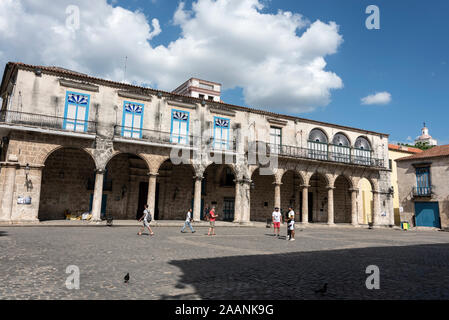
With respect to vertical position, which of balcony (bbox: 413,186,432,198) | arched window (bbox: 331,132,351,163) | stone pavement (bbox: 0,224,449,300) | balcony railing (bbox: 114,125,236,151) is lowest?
stone pavement (bbox: 0,224,449,300)

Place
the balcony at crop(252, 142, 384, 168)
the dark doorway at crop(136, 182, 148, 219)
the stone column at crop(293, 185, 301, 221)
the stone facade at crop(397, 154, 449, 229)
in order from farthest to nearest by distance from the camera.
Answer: the stone column at crop(293, 185, 301, 221)
the stone facade at crop(397, 154, 449, 229)
the balcony at crop(252, 142, 384, 168)
the dark doorway at crop(136, 182, 148, 219)

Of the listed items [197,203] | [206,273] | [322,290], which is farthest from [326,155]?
[322,290]

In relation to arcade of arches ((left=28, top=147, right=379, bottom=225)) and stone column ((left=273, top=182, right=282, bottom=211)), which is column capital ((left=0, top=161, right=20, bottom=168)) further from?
stone column ((left=273, top=182, right=282, bottom=211))

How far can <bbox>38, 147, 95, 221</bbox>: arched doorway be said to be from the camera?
1997 centimetres

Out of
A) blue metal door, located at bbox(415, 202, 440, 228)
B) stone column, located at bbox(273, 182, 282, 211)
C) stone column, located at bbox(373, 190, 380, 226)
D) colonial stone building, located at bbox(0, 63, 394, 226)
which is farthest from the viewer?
stone column, located at bbox(373, 190, 380, 226)

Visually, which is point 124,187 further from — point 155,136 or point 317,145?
point 317,145

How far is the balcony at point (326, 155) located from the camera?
24734 mm

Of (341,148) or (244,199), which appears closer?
(244,199)

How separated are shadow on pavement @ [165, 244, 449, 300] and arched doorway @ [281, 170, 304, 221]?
19.2 metres

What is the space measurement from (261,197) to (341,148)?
337 inches

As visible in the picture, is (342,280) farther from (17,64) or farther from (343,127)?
(343,127)

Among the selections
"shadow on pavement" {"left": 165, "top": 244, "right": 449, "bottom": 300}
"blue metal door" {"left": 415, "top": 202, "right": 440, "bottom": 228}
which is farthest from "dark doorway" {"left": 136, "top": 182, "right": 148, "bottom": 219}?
"blue metal door" {"left": 415, "top": 202, "right": 440, "bottom": 228}

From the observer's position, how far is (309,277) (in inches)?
239

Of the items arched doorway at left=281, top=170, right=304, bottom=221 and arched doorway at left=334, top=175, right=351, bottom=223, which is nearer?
arched doorway at left=281, top=170, right=304, bottom=221
